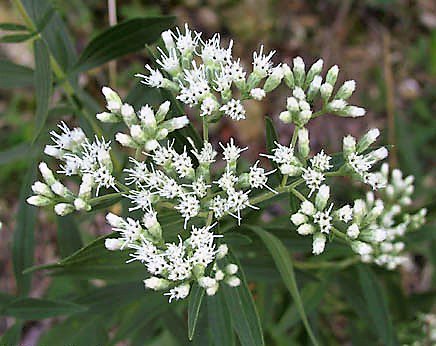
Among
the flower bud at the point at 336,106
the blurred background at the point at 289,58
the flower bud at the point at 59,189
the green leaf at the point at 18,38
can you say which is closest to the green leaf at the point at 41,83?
the green leaf at the point at 18,38

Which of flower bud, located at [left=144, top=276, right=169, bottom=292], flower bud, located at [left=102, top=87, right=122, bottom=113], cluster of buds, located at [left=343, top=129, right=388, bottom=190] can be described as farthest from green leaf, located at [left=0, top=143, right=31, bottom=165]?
cluster of buds, located at [left=343, top=129, right=388, bottom=190]

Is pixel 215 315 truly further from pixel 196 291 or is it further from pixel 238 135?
pixel 238 135

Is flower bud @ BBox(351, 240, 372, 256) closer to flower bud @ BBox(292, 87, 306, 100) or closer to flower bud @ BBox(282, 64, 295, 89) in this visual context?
flower bud @ BBox(292, 87, 306, 100)

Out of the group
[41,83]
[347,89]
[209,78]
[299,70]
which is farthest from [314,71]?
[41,83]

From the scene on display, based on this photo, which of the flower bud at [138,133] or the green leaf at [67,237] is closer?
the flower bud at [138,133]

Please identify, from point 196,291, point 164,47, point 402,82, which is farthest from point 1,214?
point 402,82

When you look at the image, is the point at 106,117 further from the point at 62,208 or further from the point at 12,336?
the point at 12,336

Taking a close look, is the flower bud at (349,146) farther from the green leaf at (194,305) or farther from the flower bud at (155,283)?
the flower bud at (155,283)
